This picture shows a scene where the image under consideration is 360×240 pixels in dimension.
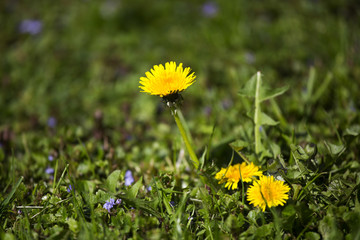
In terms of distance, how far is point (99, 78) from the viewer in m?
3.73

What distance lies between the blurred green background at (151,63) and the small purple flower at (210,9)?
0.01 meters

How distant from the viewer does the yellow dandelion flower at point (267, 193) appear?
153 centimetres

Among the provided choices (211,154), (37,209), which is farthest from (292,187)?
(37,209)

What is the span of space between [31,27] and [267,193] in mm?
4104

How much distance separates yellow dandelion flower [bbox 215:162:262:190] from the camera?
1688 millimetres

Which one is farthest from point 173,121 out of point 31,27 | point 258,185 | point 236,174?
point 31,27

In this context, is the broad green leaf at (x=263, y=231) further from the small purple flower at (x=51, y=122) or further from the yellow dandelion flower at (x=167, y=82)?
the small purple flower at (x=51, y=122)

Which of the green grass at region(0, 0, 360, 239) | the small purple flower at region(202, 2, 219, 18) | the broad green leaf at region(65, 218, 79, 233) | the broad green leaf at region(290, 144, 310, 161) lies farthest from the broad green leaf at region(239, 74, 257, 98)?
the small purple flower at region(202, 2, 219, 18)

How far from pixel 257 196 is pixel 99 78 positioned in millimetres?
2618

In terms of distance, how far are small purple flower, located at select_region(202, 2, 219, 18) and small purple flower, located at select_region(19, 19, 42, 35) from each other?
2237 mm

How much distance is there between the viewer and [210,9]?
14.9ft

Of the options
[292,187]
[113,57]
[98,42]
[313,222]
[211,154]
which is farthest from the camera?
[98,42]

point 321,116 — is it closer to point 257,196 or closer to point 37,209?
point 257,196

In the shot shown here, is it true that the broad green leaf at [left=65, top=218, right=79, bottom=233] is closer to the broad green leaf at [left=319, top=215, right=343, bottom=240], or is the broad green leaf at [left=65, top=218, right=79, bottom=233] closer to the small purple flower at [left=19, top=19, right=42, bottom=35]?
the broad green leaf at [left=319, top=215, right=343, bottom=240]
